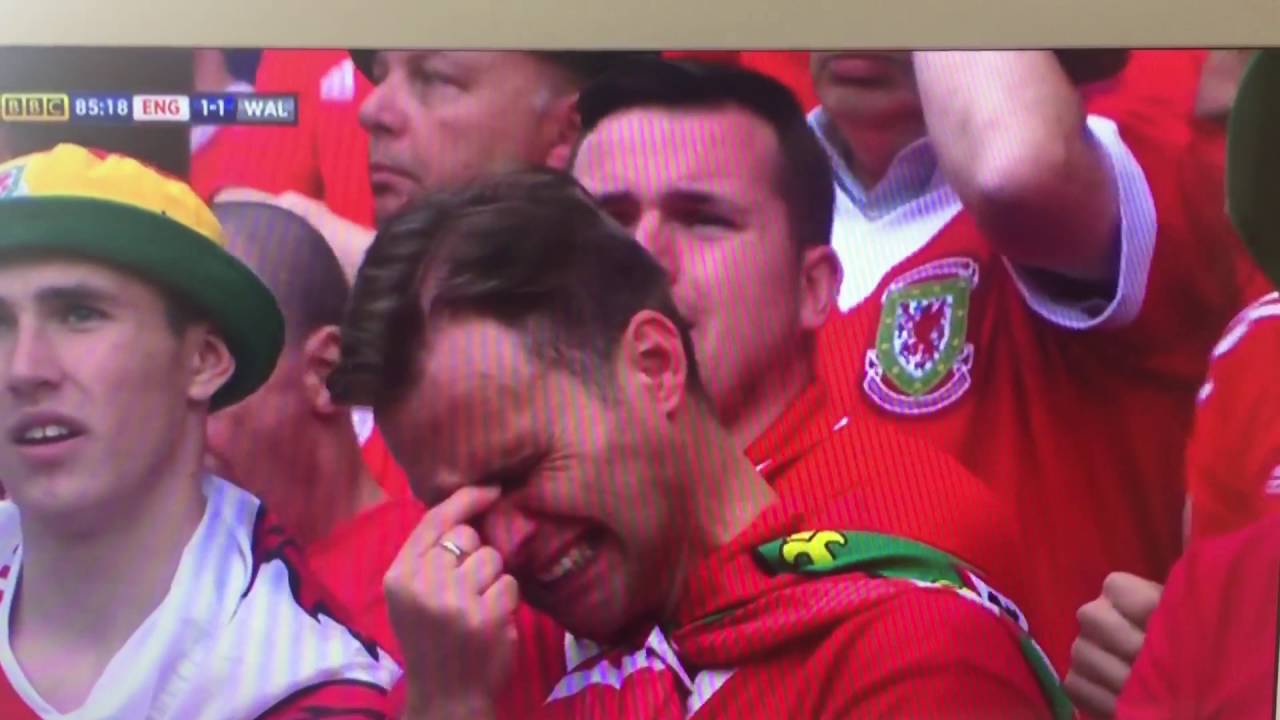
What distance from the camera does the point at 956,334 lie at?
1729mm

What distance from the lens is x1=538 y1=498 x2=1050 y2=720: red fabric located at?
163 centimetres

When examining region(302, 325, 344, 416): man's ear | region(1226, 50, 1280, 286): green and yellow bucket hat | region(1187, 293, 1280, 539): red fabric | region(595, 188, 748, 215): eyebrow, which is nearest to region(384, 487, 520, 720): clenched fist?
region(302, 325, 344, 416): man's ear

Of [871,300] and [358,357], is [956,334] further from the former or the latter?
[358,357]

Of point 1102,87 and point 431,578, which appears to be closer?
point 431,578

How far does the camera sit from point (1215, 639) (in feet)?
5.81

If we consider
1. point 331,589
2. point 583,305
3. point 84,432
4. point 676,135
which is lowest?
point 331,589

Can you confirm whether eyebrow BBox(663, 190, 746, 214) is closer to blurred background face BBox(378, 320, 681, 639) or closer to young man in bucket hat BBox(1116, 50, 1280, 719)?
blurred background face BBox(378, 320, 681, 639)

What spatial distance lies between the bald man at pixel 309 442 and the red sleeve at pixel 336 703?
0.07 metres

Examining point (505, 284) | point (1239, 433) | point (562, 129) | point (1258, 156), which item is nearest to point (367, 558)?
point (505, 284)

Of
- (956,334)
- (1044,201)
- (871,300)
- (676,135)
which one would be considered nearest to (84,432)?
(676,135)

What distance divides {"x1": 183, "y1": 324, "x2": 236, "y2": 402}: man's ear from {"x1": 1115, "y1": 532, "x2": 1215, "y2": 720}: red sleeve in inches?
51.2

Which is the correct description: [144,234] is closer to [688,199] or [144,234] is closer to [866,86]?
[688,199]

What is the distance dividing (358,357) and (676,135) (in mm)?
521

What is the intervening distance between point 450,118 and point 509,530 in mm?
567
